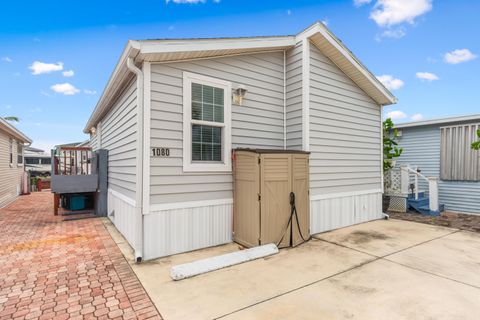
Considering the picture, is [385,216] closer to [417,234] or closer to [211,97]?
[417,234]

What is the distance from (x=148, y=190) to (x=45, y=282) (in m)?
1.60

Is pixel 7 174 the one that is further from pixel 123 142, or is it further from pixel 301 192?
pixel 301 192

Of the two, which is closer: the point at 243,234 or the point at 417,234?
the point at 243,234

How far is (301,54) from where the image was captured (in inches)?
207

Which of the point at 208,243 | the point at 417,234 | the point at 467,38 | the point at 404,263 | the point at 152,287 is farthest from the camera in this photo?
the point at 467,38

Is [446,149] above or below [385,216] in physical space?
above

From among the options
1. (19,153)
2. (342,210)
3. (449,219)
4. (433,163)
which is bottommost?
(449,219)

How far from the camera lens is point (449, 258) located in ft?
12.7

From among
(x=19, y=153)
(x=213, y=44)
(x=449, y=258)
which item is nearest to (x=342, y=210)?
(x=449, y=258)

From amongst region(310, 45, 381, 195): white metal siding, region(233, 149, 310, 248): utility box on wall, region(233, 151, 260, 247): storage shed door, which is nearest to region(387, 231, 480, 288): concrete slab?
region(233, 149, 310, 248): utility box on wall

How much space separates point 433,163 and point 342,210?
497 cm

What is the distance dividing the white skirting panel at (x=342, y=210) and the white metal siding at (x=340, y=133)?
20 centimetres

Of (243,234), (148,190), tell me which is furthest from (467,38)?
(148,190)

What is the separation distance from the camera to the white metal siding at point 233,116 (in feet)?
13.1
